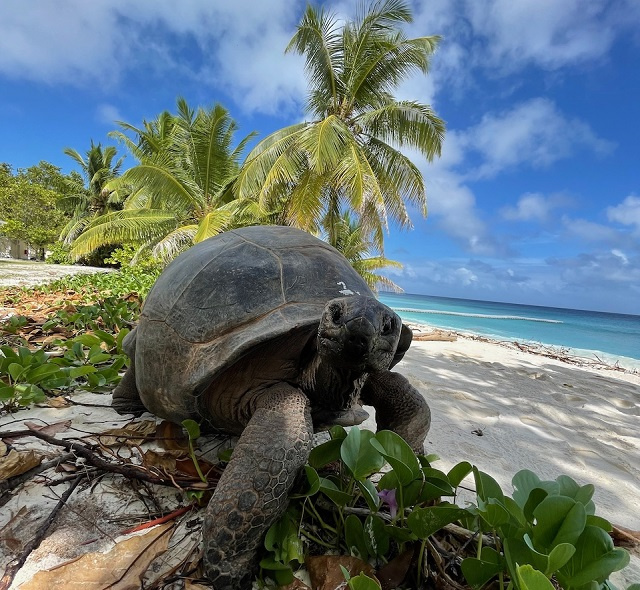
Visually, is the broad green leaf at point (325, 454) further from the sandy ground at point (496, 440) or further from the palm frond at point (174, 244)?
the palm frond at point (174, 244)

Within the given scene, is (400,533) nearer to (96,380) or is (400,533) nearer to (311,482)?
(311,482)

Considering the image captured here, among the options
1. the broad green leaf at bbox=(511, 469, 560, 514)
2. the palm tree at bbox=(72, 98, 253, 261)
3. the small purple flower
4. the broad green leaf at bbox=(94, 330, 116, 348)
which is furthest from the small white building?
the broad green leaf at bbox=(511, 469, 560, 514)

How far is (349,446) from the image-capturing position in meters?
1.16

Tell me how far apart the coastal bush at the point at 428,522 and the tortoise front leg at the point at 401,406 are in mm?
331

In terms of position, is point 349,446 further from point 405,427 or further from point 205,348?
point 205,348

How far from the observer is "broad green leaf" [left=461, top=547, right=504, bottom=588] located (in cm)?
91

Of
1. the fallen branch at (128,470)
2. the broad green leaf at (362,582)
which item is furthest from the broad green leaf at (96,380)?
the broad green leaf at (362,582)

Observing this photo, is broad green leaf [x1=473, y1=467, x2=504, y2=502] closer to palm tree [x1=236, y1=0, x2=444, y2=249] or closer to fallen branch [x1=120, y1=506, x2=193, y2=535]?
fallen branch [x1=120, y1=506, x2=193, y2=535]

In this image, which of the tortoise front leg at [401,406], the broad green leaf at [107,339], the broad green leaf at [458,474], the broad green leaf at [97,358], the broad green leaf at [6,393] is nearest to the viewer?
the broad green leaf at [458,474]

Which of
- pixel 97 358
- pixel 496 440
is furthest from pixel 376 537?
pixel 97 358

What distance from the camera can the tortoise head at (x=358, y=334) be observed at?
1104 mm

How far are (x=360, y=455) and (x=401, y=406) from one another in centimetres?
51

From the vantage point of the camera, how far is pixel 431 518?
954mm

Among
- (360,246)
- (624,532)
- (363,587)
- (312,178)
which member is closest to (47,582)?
(363,587)
